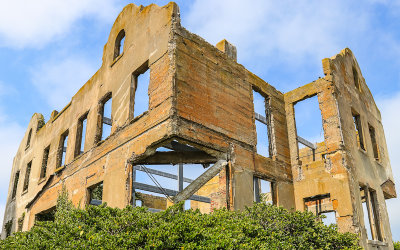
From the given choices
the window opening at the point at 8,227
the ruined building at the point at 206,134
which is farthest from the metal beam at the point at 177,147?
the window opening at the point at 8,227

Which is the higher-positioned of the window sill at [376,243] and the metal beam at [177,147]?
the metal beam at [177,147]

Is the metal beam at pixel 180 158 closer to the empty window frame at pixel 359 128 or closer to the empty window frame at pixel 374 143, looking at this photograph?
the empty window frame at pixel 359 128

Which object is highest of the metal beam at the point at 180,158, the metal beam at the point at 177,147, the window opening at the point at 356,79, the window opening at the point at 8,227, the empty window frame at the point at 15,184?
the window opening at the point at 356,79

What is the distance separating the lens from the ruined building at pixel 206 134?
36.1ft

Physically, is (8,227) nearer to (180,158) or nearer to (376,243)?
(180,158)

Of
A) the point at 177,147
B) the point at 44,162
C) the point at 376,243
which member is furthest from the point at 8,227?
the point at 376,243

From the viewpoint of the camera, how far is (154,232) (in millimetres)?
6219

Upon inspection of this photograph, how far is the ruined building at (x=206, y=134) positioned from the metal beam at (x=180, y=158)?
33mm

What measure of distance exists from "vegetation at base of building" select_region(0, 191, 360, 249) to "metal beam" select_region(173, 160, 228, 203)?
2.07 m

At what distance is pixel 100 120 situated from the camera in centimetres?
1426

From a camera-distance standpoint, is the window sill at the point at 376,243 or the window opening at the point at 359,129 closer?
the window sill at the point at 376,243

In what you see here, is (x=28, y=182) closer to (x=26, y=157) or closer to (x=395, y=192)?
(x=26, y=157)

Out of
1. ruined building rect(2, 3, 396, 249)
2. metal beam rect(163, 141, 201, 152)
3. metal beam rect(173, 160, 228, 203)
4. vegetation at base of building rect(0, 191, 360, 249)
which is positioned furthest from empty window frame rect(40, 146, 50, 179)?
vegetation at base of building rect(0, 191, 360, 249)

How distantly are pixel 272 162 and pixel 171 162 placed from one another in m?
3.88
